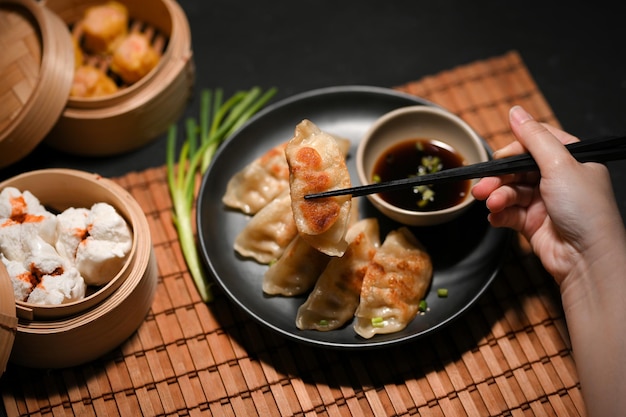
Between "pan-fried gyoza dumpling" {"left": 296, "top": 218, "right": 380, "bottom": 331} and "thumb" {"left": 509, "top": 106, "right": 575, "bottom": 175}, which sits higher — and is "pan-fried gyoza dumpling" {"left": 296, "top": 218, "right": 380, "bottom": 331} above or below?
below

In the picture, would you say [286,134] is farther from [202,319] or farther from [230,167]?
[202,319]

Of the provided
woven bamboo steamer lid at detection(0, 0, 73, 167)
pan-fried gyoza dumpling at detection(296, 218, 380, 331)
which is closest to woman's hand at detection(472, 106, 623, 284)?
pan-fried gyoza dumpling at detection(296, 218, 380, 331)

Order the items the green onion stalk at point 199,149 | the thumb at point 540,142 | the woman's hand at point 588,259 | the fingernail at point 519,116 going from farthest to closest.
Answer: the green onion stalk at point 199,149
the fingernail at point 519,116
the thumb at point 540,142
the woman's hand at point 588,259

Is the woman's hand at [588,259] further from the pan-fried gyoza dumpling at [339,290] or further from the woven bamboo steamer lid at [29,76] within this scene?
the woven bamboo steamer lid at [29,76]

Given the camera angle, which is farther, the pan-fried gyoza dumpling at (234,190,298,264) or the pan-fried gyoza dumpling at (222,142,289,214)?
the pan-fried gyoza dumpling at (222,142,289,214)

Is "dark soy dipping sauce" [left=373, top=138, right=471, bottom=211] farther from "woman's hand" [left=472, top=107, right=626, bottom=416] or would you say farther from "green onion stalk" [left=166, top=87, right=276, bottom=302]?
"green onion stalk" [left=166, top=87, right=276, bottom=302]

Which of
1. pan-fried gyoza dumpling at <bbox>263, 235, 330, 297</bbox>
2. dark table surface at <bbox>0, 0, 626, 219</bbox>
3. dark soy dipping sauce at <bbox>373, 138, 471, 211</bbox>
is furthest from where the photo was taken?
dark table surface at <bbox>0, 0, 626, 219</bbox>

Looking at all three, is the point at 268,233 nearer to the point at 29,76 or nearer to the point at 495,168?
Answer: the point at 495,168

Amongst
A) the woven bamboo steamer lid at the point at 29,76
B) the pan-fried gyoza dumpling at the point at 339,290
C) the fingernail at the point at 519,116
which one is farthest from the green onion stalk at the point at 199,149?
the fingernail at the point at 519,116
